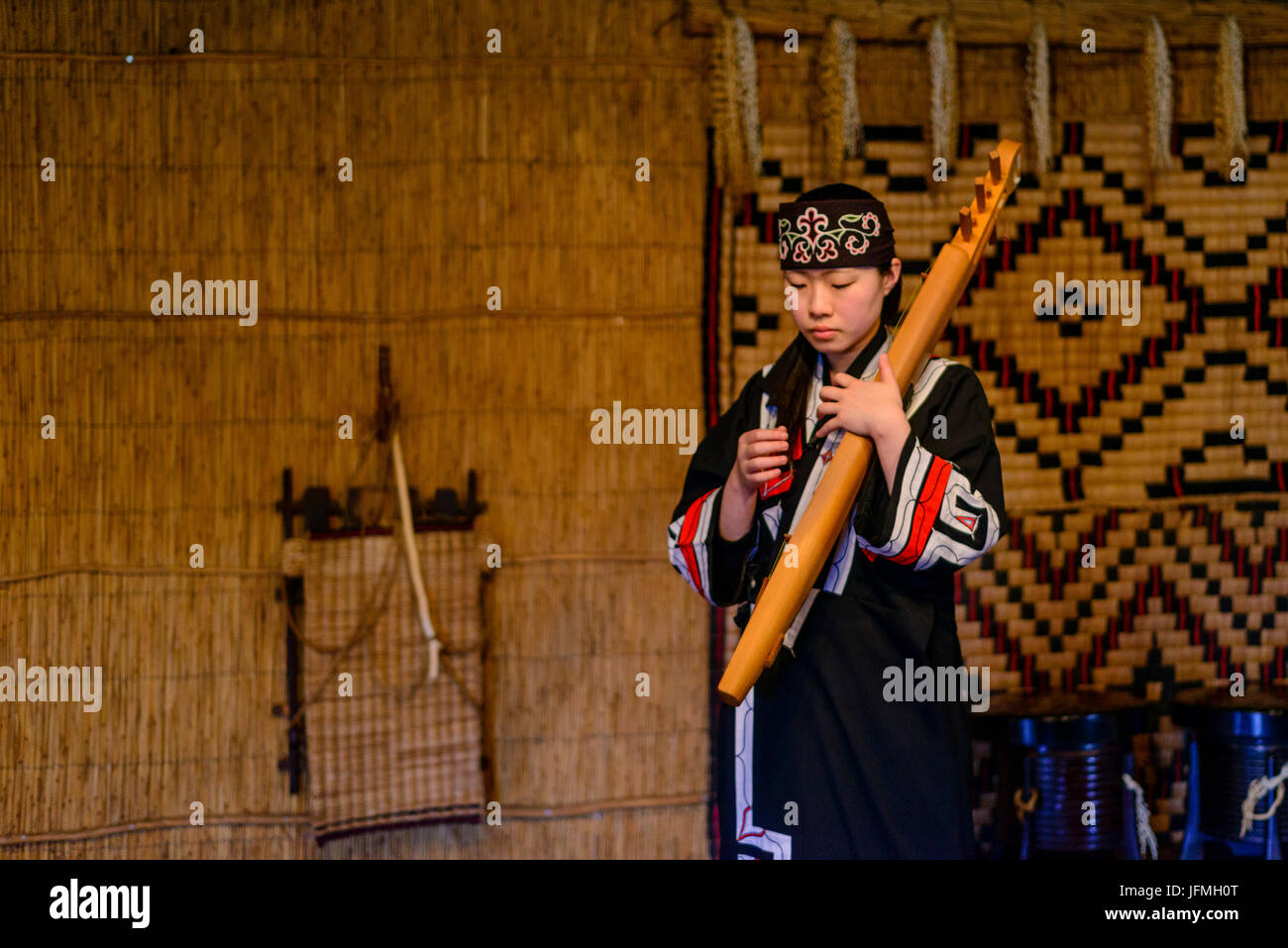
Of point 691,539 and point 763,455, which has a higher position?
point 763,455

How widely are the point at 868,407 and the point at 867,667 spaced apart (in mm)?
408

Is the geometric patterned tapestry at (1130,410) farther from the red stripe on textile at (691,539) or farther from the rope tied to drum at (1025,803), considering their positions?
the red stripe on textile at (691,539)

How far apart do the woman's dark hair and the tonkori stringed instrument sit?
0.11 m

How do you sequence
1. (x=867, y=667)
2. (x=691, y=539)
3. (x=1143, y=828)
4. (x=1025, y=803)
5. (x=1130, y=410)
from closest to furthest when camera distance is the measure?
(x=867, y=667) < (x=691, y=539) < (x=1025, y=803) < (x=1143, y=828) < (x=1130, y=410)

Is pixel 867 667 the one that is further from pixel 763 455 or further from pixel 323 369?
pixel 323 369

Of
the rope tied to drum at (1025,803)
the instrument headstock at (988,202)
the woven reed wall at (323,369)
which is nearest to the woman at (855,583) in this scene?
the instrument headstock at (988,202)

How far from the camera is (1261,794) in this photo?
9.28ft

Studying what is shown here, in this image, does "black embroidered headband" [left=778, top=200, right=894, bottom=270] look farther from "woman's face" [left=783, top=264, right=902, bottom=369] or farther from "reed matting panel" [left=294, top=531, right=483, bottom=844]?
"reed matting panel" [left=294, top=531, right=483, bottom=844]

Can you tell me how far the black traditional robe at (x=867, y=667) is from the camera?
6.23 ft

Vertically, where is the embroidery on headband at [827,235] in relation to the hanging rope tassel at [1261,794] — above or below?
above

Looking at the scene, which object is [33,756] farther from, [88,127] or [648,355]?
[648,355]

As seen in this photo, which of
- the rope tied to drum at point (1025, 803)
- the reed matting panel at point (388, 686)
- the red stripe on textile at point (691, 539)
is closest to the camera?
the red stripe on textile at point (691, 539)

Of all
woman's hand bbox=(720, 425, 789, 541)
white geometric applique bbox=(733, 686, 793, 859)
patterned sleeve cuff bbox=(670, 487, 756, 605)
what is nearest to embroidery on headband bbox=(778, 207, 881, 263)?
woman's hand bbox=(720, 425, 789, 541)

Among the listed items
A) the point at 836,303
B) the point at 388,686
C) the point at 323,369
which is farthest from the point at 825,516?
the point at 323,369
